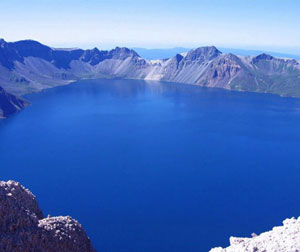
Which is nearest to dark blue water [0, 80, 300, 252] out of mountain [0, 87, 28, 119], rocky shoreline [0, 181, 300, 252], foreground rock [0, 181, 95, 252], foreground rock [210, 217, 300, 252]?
mountain [0, 87, 28, 119]

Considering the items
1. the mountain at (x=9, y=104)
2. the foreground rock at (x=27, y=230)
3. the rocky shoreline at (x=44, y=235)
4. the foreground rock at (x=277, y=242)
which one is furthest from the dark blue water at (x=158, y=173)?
the foreground rock at (x=277, y=242)

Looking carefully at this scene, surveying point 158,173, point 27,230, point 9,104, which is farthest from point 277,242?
point 9,104

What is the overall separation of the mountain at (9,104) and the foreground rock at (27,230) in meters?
151

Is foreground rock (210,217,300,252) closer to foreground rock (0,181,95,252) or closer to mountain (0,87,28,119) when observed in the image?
foreground rock (0,181,95,252)

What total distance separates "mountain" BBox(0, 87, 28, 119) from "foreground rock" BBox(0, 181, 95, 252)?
151 metres

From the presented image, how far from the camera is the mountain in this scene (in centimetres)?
16338

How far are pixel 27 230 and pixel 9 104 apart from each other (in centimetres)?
16574

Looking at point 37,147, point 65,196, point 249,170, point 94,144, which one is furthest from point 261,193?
point 37,147

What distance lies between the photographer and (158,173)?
86688 millimetres

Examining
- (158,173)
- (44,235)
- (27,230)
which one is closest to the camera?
(27,230)

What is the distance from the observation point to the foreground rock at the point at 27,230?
19.5 metres

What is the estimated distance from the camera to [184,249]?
54031 millimetres

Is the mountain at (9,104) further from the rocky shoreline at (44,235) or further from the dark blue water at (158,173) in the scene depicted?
the rocky shoreline at (44,235)

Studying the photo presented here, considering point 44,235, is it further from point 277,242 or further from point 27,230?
point 277,242
